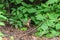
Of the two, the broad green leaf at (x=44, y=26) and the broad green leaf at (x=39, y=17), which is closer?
the broad green leaf at (x=44, y=26)

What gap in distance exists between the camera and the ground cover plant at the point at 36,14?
15.3 feet

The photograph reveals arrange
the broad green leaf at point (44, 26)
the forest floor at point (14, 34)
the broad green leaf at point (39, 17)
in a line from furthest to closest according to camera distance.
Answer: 1. the broad green leaf at point (39, 17)
2. the broad green leaf at point (44, 26)
3. the forest floor at point (14, 34)

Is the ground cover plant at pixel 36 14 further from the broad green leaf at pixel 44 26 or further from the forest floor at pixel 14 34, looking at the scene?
the forest floor at pixel 14 34

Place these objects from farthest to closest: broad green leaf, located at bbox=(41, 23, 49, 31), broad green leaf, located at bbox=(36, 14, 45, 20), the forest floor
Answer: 1. broad green leaf, located at bbox=(36, 14, 45, 20)
2. broad green leaf, located at bbox=(41, 23, 49, 31)
3. the forest floor

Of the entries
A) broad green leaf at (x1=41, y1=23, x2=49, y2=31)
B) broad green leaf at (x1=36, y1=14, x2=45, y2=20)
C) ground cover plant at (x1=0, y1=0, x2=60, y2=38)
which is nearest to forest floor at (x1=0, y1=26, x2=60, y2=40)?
ground cover plant at (x1=0, y1=0, x2=60, y2=38)

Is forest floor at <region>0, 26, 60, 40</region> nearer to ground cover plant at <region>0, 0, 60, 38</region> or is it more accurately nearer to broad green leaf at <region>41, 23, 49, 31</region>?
ground cover plant at <region>0, 0, 60, 38</region>

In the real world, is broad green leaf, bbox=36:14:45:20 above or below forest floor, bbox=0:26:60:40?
above

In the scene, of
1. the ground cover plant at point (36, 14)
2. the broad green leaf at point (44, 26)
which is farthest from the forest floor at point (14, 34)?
the broad green leaf at point (44, 26)

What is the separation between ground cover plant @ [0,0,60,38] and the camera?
4676mm

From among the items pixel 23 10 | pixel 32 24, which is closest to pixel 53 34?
pixel 32 24

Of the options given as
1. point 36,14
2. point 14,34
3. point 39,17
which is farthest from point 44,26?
point 14,34

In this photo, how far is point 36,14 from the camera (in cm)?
510

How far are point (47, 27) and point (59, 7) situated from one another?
701mm

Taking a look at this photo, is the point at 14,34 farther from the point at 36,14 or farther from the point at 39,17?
the point at 36,14
